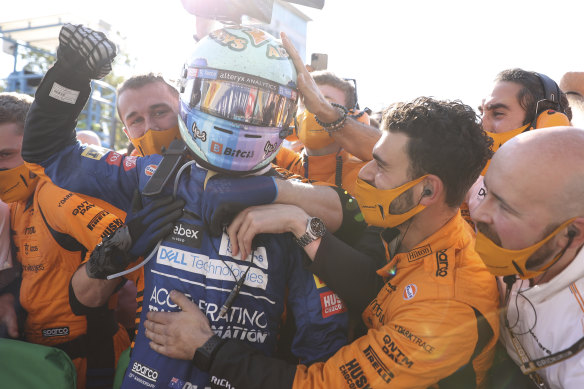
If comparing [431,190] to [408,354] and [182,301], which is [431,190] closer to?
[408,354]

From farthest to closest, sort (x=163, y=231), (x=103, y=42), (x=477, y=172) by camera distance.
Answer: (x=477, y=172) → (x=103, y=42) → (x=163, y=231)

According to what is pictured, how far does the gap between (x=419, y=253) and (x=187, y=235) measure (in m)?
1.18

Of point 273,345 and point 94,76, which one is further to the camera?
point 94,76

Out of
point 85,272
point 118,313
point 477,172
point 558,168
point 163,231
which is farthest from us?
point 118,313

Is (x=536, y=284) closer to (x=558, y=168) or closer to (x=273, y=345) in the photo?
(x=558, y=168)

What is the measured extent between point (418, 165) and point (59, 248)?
2292mm

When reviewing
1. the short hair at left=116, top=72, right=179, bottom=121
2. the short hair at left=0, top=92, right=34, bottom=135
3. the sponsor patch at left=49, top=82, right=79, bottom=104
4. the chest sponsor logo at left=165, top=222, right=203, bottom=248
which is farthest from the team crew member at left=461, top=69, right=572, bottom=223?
the short hair at left=0, top=92, right=34, bottom=135

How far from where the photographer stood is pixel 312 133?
130 inches

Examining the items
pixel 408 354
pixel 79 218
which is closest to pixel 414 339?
pixel 408 354

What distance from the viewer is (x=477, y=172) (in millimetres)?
2309

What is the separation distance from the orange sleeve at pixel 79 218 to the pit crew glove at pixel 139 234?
46cm

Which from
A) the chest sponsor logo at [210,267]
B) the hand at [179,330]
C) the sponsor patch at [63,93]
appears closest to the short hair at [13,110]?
the sponsor patch at [63,93]

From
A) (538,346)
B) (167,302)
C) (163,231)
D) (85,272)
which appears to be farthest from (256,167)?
(538,346)

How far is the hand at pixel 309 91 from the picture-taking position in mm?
2074
